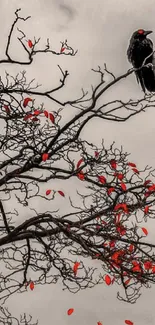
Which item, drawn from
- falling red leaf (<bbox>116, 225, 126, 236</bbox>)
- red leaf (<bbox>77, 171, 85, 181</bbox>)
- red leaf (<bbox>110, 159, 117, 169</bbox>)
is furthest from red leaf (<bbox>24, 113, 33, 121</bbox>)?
falling red leaf (<bbox>116, 225, 126, 236</bbox>)

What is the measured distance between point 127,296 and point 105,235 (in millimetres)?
1571

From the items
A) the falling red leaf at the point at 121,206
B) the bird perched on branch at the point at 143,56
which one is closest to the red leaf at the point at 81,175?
the falling red leaf at the point at 121,206

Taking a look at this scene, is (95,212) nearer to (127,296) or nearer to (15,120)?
(127,296)

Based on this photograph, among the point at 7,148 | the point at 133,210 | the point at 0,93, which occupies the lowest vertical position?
the point at 133,210

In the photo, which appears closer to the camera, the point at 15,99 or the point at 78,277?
the point at 15,99

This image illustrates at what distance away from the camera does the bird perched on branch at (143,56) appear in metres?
13.5

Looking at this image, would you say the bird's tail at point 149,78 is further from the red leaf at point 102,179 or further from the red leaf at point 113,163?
the red leaf at point 102,179

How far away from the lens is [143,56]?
14.7 m

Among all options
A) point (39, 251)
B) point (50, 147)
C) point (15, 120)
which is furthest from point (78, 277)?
point (15, 120)

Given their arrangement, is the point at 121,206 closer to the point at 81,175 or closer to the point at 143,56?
the point at 81,175

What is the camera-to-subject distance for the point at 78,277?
12273 millimetres

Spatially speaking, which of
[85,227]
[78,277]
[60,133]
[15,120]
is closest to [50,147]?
[60,133]

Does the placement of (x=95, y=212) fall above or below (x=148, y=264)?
above

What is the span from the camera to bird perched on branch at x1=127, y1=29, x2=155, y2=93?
1352cm
